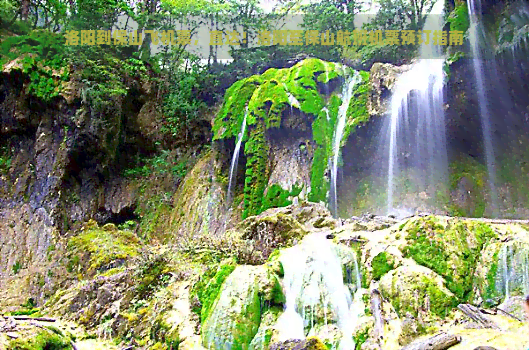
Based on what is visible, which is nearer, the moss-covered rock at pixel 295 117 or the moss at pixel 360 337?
the moss at pixel 360 337

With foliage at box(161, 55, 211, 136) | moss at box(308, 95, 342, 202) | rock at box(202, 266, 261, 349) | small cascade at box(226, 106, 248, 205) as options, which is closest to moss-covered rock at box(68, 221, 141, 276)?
small cascade at box(226, 106, 248, 205)

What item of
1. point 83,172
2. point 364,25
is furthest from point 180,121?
point 364,25

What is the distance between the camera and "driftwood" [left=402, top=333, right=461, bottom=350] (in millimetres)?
4629

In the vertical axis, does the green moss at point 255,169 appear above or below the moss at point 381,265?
above

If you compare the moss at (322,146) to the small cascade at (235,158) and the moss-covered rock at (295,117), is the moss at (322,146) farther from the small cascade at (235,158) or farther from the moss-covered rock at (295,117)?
the small cascade at (235,158)

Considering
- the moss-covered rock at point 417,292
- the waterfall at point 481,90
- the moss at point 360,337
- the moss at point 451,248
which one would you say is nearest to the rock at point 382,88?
the waterfall at point 481,90

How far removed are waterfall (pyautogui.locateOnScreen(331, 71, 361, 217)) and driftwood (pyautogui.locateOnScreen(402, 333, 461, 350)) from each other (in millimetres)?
7603

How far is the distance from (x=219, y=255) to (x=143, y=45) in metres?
14.3

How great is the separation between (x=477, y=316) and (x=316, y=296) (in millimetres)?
2164

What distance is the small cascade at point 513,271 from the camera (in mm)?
5387

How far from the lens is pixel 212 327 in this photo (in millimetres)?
5992

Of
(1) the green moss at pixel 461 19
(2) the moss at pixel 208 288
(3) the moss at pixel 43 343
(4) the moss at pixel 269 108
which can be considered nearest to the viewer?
(3) the moss at pixel 43 343

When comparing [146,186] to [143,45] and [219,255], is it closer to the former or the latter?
[143,45]

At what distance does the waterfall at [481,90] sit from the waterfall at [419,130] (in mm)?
947
